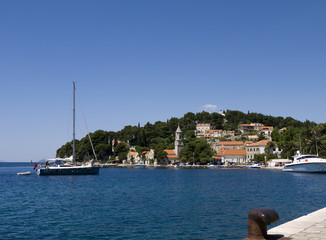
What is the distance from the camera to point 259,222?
9680 millimetres

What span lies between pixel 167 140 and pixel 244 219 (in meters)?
171

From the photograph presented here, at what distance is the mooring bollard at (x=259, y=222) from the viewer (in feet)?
31.6

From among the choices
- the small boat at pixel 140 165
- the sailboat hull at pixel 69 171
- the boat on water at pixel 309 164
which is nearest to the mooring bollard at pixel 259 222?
the boat on water at pixel 309 164

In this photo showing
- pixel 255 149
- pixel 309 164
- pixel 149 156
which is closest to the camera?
pixel 309 164

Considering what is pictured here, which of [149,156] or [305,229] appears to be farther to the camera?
[149,156]

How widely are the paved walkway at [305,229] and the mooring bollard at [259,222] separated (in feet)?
2.27

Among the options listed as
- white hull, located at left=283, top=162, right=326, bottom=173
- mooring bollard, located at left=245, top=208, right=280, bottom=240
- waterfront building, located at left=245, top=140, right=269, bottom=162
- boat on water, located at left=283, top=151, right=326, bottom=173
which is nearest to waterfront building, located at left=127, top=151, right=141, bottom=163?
waterfront building, located at left=245, top=140, right=269, bottom=162

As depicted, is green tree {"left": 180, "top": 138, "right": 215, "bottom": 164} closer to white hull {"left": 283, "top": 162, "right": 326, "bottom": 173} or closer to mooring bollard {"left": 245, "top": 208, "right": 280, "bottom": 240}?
white hull {"left": 283, "top": 162, "right": 326, "bottom": 173}

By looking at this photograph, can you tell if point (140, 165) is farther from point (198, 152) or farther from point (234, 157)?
point (234, 157)

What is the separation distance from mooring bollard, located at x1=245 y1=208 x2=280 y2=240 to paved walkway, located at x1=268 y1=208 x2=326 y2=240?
0.69 m

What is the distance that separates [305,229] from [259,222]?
7.27 feet

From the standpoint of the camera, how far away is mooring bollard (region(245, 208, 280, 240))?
9.62m

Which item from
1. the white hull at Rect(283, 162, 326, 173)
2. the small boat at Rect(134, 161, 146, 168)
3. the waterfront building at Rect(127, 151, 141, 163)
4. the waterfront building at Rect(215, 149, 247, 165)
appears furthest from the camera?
the waterfront building at Rect(127, 151, 141, 163)

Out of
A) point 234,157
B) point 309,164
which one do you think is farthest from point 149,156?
point 309,164
